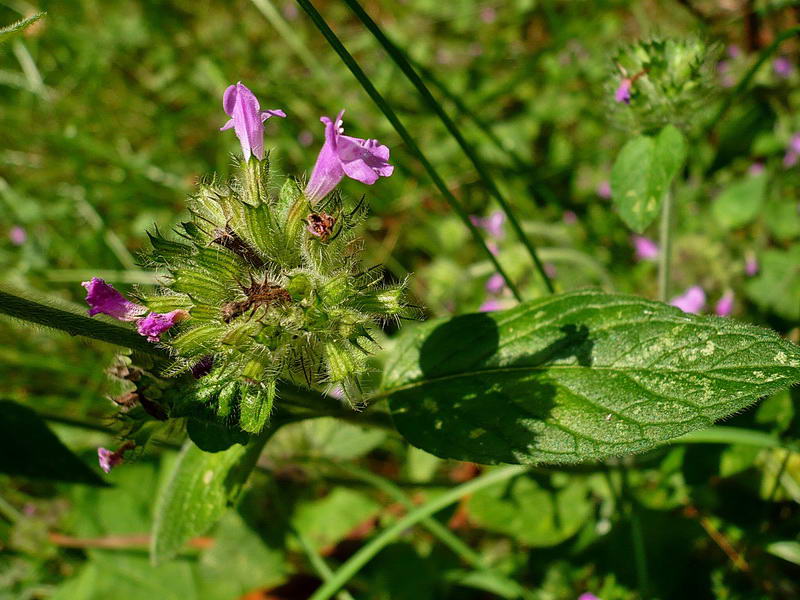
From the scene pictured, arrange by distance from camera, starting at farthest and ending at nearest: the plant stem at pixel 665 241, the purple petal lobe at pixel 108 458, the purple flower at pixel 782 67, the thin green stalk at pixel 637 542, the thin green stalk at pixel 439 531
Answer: the purple flower at pixel 782 67
the thin green stalk at pixel 439 531
the plant stem at pixel 665 241
the thin green stalk at pixel 637 542
the purple petal lobe at pixel 108 458

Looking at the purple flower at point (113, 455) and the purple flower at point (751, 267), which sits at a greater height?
the purple flower at point (751, 267)

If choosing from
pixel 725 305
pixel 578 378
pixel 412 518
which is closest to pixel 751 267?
pixel 725 305

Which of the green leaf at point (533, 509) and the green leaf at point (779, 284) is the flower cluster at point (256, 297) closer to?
the green leaf at point (533, 509)

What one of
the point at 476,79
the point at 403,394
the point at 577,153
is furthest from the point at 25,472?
the point at 476,79

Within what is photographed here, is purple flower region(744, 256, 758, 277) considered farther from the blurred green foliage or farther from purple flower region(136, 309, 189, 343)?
purple flower region(136, 309, 189, 343)

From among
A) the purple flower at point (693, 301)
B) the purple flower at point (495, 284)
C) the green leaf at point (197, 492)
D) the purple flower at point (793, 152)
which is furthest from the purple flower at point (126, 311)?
the purple flower at point (793, 152)

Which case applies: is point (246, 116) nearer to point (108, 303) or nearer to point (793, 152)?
point (108, 303)

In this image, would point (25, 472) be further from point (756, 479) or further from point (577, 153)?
point (577, 153)
